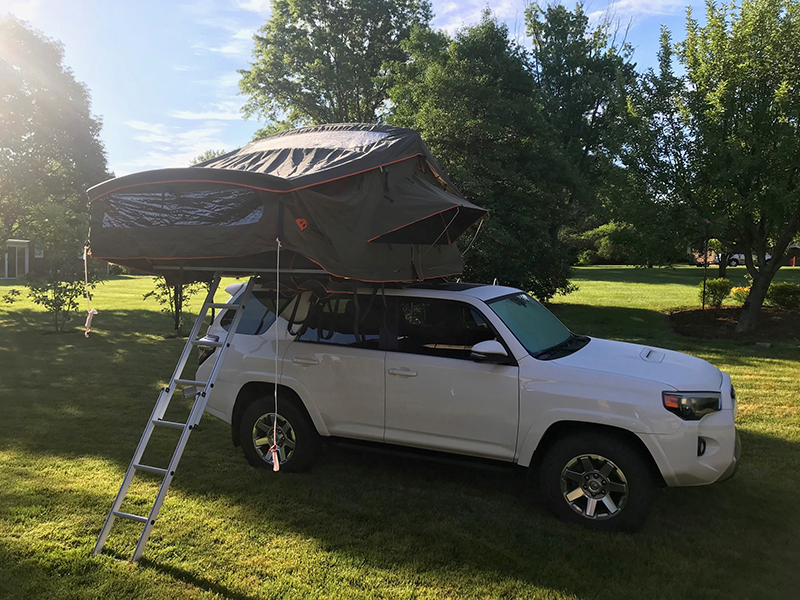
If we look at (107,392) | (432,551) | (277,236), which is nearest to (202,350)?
(277,236)

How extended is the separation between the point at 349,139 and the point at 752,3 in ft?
42.4

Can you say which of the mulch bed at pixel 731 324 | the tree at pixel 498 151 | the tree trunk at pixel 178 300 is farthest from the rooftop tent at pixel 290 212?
the mulch bed at pixel 731 324

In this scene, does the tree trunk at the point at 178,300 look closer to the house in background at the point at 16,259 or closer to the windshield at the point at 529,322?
the windshield at the point at 529,322

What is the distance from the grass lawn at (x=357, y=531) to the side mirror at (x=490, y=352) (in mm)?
1234

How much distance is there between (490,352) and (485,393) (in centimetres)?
36

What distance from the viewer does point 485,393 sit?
4781 millimetres

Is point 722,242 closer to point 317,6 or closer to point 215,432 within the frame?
point 215,432

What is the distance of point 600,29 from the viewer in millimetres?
34375

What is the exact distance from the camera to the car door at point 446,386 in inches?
187

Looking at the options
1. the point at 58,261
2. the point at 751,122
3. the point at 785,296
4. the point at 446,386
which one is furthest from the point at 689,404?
the point at 58,261

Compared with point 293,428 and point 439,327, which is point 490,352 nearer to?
point 439,327

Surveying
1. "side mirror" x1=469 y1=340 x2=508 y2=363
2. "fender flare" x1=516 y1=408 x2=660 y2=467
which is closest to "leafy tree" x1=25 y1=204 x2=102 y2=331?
"side mirror" x1=469 y1=340 x2=508 y2=363

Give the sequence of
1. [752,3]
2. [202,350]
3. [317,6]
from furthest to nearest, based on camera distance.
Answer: [317,6], [752,3], [202,350]

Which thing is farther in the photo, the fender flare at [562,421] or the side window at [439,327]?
the side window at [439,327]
